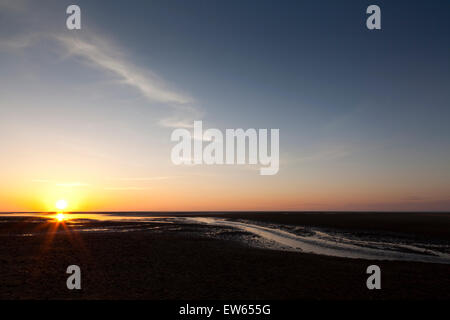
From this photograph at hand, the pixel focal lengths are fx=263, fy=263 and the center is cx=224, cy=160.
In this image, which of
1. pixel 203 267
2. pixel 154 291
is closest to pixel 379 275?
pixel 203 267

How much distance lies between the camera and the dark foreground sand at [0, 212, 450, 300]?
11297 mm

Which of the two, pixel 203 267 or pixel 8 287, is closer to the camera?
pixel 8 287

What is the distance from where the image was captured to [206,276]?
13898mm

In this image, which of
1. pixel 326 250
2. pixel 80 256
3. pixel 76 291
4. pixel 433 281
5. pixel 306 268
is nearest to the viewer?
pixel 76 291

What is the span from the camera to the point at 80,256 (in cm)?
1834

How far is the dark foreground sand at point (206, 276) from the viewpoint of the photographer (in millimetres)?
11297

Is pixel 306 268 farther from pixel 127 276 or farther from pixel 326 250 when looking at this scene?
pixel 127 276

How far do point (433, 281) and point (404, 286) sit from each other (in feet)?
7.23
